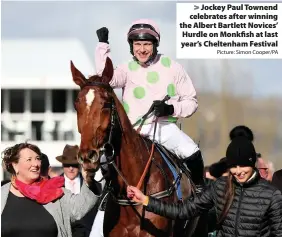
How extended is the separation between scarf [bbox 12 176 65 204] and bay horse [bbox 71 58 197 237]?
16.2 inches

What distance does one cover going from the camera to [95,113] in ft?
22.2

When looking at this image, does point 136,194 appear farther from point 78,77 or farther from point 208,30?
point 208,30

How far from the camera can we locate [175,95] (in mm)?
8195

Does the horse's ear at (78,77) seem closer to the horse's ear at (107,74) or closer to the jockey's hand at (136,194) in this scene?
the horse's ear at (107,74)

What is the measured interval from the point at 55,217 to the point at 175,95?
6.45 feet

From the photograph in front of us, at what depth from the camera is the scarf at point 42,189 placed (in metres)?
6.79

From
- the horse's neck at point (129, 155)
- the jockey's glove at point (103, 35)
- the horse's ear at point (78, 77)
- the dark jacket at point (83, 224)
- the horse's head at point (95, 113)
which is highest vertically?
the jockey's glove at point (103, 35)

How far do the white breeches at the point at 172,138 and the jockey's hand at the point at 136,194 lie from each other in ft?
4.43

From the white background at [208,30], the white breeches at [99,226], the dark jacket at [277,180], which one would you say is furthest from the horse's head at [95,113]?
the white background at [208,30]

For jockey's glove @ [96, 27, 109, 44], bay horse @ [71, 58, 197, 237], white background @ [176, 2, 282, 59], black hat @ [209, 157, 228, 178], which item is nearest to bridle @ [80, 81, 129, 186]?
bay horse @ [71, 58, 197, 237]

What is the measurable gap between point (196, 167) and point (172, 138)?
1.58ft

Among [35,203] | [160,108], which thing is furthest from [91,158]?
[160,108]

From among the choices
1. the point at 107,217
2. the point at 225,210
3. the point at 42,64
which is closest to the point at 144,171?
the point at 107,217

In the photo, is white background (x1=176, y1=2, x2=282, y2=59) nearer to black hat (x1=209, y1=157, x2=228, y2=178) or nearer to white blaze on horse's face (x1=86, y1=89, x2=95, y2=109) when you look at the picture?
black hat (x1=209, y1=157, x2=228, y2=178)
